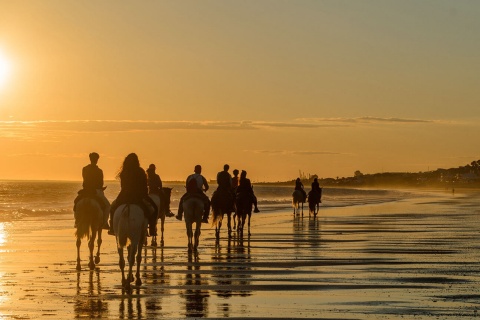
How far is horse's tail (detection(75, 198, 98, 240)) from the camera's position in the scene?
2173 cm

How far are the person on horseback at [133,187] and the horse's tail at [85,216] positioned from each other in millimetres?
3203

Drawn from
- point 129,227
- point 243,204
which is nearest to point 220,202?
point 243,204

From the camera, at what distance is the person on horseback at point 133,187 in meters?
18.0

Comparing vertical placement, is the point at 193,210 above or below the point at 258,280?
above

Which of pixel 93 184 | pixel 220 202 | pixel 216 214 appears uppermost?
pixel 93 184

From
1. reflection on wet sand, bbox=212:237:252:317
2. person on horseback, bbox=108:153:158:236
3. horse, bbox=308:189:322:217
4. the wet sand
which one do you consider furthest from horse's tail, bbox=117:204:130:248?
horse, bbox=308:189:322:217

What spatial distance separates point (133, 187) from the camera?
18.1 m

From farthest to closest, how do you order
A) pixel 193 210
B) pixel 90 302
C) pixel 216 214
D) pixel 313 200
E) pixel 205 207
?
pixel 313 200 → pixel 216 214 → pixel 205 207 → pixel 193 210 → pixel 90 302

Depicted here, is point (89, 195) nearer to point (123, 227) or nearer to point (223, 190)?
point (123, 227)

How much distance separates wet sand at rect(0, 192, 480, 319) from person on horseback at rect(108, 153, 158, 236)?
1.40 metres

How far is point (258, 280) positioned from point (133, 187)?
290 cm

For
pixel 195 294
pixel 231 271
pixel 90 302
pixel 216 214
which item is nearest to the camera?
pixel 90 302

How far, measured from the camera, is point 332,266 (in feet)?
70.2

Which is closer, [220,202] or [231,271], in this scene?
[231,271]
